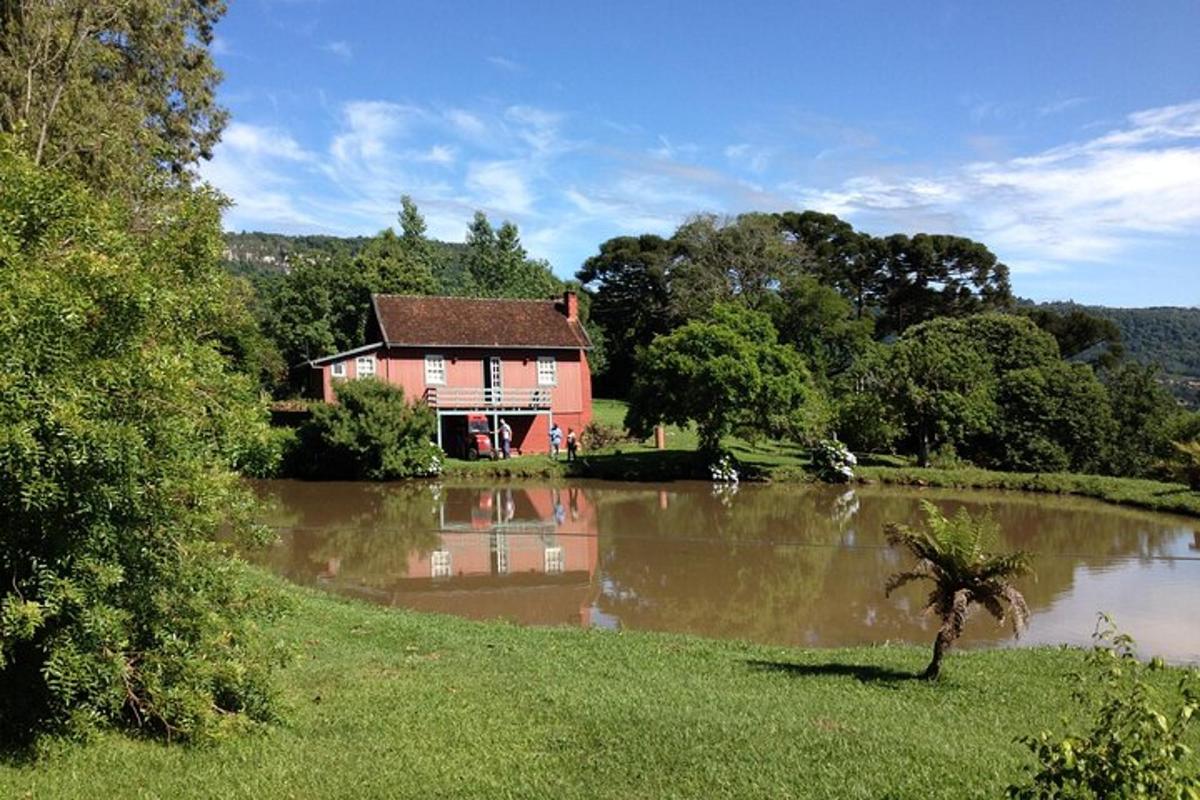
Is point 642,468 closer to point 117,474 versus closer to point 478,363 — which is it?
point 478,363

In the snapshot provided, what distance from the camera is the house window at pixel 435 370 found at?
1430 inches

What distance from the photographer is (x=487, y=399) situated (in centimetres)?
3631

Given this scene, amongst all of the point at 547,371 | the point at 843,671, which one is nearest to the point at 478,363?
the point at 547,371

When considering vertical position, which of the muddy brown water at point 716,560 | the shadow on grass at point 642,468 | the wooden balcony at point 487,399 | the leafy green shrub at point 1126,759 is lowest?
the muddy brown water at point 716,560

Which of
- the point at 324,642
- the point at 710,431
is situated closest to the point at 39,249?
the point at 324,642

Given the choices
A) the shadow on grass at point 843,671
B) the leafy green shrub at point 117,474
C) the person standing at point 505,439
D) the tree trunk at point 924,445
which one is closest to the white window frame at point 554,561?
the shadow on grass at point 843,671

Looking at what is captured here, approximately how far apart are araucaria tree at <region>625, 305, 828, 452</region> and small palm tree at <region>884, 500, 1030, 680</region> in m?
21.3

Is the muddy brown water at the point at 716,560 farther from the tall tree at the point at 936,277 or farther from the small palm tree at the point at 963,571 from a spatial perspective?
the tall tree at the point at 936,277

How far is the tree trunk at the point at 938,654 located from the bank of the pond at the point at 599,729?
0.16m

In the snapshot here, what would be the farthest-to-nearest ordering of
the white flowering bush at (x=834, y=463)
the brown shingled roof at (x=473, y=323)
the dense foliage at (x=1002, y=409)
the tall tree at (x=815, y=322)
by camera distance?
the tall tree at (x=815, y=322)
the brown shingled roof at (x=473, y=323)
the dense foliage at (x=1002, y=409)
the white flowering bush at (x=834, y=463)

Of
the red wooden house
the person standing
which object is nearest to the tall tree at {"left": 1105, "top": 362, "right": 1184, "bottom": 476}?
the red wooden house

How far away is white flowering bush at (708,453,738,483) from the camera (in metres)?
30.6

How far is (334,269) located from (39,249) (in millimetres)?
44297

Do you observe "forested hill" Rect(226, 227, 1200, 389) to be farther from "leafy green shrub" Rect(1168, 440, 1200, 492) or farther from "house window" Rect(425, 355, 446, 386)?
"leafy green shrub" Rect(1168, 440, 1200, 492)
